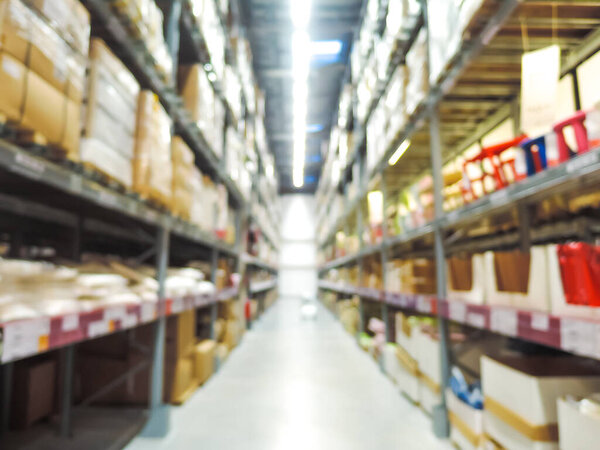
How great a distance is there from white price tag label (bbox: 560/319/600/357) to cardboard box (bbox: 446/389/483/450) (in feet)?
2.53

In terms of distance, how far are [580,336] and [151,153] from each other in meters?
1.96

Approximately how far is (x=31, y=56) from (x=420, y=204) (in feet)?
8.05

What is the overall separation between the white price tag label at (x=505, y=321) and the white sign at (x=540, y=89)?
744 mm

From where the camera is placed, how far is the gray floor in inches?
82.1

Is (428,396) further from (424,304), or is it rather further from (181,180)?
(181,180)

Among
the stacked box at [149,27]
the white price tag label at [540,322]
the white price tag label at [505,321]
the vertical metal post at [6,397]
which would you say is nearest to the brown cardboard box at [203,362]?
the vertical metal post at [6,397]

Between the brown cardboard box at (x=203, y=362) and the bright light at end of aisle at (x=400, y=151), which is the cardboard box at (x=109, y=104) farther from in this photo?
the bright light at end of aisle at (x=400, y=151)

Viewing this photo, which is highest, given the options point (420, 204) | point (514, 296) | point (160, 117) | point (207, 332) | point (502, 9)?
point (502, 9)

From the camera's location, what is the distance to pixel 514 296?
1.67 metres

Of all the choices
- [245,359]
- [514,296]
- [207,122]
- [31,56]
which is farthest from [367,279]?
[31,56]

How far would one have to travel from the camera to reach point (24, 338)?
1.11 metres

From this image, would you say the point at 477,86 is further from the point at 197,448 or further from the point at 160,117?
the point at 197,448

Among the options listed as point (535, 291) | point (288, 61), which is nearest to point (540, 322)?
point (535, 291)

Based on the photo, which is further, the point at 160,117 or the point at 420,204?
the point at 420,204
